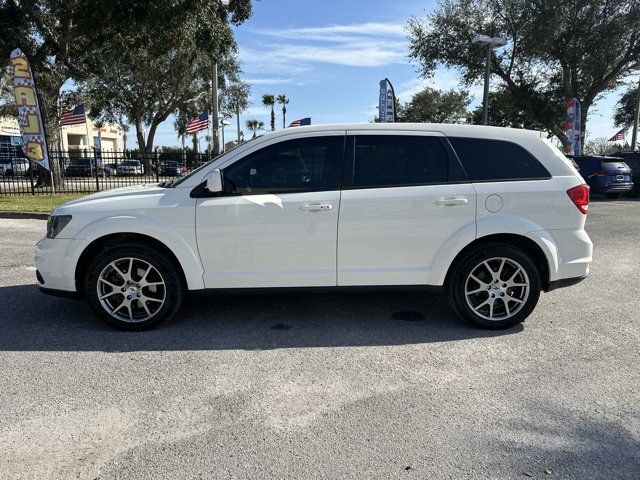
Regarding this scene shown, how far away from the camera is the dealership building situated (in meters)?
52.3

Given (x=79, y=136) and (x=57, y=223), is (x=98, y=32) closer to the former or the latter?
(x=57, y=223)

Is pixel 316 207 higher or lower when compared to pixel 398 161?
lower

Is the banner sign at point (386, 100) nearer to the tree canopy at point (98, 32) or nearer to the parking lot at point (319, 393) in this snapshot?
the tree canopy at point (98, 32)

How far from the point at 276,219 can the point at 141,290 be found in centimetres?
135

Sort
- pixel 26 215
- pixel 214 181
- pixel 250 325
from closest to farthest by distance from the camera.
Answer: pixel 214 181, pixel 250 325, pixel 26 215

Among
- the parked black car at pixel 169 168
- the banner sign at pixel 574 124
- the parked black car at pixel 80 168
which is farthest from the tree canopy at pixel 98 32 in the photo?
the banner sign at pixel 574 124

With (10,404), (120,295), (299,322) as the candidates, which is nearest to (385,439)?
(299,322)

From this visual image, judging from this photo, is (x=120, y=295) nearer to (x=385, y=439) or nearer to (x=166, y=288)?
(x=166, y=288)

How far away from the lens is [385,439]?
270 cm

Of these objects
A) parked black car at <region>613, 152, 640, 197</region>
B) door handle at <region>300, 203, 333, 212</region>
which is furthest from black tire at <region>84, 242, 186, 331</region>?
parked black car at <region>613, 152, 640, 197</region>

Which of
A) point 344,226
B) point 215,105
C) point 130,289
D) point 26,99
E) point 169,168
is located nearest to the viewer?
point 344,226

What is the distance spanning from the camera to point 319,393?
322 centimetres

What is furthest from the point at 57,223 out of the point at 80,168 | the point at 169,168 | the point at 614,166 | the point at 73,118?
the point at 73,118

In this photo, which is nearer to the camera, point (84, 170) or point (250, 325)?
point (250, 325)
